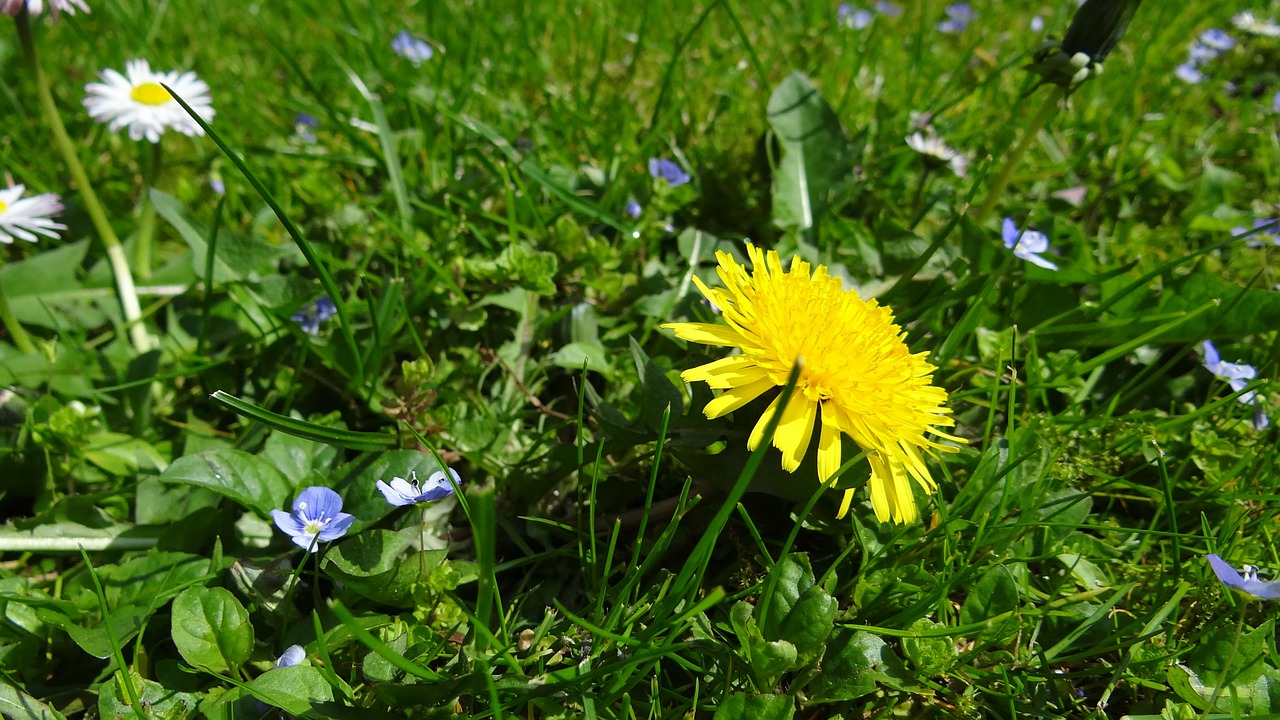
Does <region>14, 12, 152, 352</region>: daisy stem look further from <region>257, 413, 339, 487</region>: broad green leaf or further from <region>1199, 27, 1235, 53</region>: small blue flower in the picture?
<region>1199, 27, 1235, 53</region>: small blue flower

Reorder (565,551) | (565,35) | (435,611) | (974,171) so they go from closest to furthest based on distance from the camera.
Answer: (435,611), (565,551), (974,171), (565,35)

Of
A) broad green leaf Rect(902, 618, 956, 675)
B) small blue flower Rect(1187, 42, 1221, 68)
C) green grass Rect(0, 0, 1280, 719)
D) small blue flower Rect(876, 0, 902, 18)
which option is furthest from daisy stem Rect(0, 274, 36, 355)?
small blue flower Rect(1187, 42, 1221, 68)

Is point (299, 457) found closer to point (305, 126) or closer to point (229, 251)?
point (229, 251)

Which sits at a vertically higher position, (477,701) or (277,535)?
(277,535)

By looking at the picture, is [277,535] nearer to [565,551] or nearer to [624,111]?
[565,551]

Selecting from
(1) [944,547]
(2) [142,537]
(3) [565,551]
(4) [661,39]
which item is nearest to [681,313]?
(3) [565,551]

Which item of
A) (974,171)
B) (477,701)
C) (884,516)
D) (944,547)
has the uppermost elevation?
(974,171)

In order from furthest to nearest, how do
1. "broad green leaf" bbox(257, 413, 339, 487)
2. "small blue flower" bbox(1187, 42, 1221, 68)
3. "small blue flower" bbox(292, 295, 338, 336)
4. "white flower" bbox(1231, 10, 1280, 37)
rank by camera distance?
"white flower" bbox(1231, 10, 1280, 37), "small blue flower" bbox(1187, 42, 1221, 68), "small blue flower" bbox(292, 295, 338, 336), "broad green leaf" bbox(257, 413, 339, 487)
